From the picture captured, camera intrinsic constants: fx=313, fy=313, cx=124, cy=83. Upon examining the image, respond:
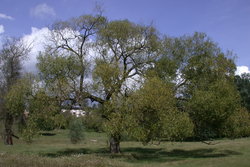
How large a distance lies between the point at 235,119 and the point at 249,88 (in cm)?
3734

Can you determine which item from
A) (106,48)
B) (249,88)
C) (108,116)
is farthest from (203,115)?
(249,88)

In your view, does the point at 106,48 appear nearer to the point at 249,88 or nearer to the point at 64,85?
the point at 64,85

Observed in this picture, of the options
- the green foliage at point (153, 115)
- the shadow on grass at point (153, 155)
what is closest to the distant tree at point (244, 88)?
the shadow on grass at point (153, 155)

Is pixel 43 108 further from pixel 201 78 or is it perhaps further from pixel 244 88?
pixel 244 88

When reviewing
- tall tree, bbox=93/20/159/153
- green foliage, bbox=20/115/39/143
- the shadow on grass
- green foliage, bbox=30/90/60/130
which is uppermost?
tall tree, bbox=93/20/159/153

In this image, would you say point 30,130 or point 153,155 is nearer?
point 30,130

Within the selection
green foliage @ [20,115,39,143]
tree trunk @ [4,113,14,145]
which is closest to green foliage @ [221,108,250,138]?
green foliage @ [20,115,39,143]

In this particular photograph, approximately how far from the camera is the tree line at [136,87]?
1958cm

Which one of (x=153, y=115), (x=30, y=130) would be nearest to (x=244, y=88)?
(x=153, y=115)

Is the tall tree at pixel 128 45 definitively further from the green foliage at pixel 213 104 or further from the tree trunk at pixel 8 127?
the tree trunk at pixel 8 127

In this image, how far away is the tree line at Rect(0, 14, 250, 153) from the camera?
19578 mm

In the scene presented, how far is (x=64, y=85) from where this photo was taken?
21172mm

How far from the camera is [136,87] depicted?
19.8 m

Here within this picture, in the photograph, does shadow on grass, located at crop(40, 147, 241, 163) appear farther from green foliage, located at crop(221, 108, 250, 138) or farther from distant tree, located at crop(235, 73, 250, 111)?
distant tree, located at crop(235, 73, 250, 111)
